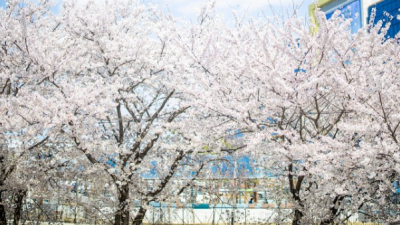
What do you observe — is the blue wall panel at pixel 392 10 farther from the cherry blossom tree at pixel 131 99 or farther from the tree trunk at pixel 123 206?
the tree trunk at pixel 123 206

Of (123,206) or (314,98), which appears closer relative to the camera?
(314,98)

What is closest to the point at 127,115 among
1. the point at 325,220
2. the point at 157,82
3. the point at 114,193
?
the point at 157,82

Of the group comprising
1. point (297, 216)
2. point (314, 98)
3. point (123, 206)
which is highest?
point (314, 98)

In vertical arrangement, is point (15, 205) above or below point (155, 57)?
below

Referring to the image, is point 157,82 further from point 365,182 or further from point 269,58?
point 365,182

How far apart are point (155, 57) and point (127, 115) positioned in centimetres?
162

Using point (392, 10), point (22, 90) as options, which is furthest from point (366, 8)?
point (22, 90)

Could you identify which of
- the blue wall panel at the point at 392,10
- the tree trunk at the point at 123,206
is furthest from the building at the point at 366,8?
the tree trunk at the point at 123,206

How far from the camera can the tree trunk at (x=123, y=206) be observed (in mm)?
8797

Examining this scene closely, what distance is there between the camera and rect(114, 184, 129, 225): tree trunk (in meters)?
8.80

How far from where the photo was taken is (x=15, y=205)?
9.55m

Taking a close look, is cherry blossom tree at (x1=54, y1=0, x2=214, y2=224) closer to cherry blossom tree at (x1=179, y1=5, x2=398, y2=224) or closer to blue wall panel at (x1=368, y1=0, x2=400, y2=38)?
cherry blossom tree at (x1=179, y1=5, x2=398, y2=224)

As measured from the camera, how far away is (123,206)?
9008mm

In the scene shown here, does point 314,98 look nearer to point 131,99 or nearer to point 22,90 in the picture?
point 131,99
